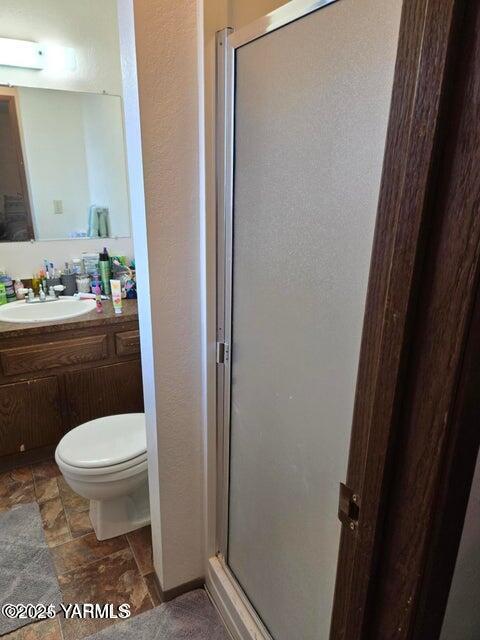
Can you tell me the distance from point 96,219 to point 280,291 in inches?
73.0

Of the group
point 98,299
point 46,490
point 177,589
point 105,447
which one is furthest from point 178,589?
point 98,299

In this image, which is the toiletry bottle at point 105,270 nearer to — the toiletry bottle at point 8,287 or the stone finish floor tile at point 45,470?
the toiletry bottle at point 8,287

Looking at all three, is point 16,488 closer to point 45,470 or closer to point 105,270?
point 45,470

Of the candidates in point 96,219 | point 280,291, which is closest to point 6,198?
point 96,219

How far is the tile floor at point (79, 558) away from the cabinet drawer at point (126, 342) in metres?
0.75

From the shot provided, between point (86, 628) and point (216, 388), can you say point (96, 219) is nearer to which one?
point (216, 388)

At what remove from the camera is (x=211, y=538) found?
149 cm

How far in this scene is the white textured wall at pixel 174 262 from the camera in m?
1.01

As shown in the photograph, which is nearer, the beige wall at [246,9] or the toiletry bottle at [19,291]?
the beige wall at [246,9]

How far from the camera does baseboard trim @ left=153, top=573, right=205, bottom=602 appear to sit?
1506 mm

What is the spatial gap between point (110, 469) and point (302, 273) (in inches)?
46.2

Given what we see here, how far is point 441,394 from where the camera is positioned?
43 centimetres

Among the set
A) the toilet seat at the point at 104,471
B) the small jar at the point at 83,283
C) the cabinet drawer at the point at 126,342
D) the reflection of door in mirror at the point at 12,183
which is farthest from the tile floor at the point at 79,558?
the reflection of door in mirror at the point at 12,183

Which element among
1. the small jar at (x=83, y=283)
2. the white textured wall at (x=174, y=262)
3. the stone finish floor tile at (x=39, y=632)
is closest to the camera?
the white textured wall at (x=174, y=262)
